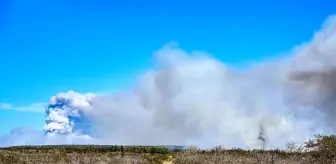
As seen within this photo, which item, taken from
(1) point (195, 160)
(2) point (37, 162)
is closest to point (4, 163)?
(2) point (37, 162)

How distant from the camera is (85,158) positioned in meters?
46.1

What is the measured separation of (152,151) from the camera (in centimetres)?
7244

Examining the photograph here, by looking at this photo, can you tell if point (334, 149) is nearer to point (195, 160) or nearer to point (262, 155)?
point (262, 155)

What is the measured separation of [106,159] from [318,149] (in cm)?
1965

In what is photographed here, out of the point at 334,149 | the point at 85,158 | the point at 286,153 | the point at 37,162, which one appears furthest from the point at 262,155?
the point at 37,162

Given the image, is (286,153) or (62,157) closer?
(62,157)

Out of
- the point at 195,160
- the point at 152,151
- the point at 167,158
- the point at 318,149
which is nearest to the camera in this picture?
the point at 318,149

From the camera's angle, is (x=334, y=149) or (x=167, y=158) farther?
(x=167, y=158)

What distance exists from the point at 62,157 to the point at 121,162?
Answer: 560 cm

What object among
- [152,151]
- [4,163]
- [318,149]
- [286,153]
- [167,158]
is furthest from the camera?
[152,151]

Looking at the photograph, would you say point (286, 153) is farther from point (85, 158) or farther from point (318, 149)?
point (85, 158)

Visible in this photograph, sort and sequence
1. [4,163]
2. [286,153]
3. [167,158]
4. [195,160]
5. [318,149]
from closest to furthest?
1. [4,163]
2. [318,149]
3. [195,160]
4. [286,153]
5. [167,158]

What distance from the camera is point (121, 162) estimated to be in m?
47.7

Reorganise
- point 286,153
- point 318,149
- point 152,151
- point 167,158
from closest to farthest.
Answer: point 318,149
point 286,153
point 167,158
point 152,151
